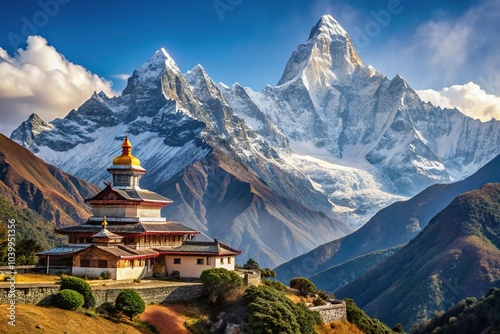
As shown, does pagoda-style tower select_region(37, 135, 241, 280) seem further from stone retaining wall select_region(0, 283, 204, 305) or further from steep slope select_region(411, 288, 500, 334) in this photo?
steep slope select_region(411, 288, 500, 334)

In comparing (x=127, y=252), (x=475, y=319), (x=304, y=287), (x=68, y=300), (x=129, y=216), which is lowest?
(x=68, y=300)

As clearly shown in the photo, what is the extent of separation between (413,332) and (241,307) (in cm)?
10544

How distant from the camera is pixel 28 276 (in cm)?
7956

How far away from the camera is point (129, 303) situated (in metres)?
72.9

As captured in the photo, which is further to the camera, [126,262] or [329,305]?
[329,305]

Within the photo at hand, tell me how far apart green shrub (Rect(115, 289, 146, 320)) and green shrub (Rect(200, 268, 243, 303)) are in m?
12.3

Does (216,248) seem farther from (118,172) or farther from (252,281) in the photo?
(118,172)

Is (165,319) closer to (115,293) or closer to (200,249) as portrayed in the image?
(115,293)

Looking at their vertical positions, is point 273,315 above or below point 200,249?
below

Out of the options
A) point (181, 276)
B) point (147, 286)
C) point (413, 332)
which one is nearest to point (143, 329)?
point (147, 286)

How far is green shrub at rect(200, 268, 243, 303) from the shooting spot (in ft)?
279

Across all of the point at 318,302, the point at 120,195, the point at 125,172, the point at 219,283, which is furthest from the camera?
the point at 125,172

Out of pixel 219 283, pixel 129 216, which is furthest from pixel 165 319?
pixel 129 216

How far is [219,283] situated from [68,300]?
2056cm
